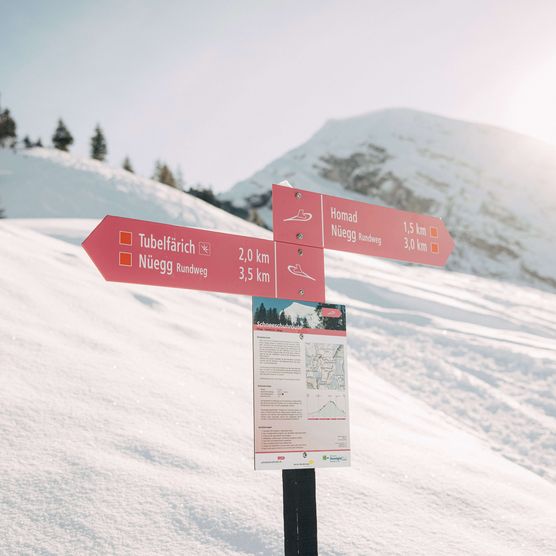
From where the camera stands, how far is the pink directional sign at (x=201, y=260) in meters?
3.07

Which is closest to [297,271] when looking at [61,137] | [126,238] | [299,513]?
[126,238]

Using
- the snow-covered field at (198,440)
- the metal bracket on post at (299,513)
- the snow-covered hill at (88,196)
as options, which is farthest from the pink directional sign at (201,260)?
the snow-covered hill at (88,196)

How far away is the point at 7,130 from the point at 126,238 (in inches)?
1971

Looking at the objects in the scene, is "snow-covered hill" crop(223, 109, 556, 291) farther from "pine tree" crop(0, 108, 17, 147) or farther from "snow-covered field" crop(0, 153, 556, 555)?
"snow-covered field" crop(0, 153, 556, 555)

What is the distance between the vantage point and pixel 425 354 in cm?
1233

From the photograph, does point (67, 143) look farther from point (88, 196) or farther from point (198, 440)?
point (198, 440)

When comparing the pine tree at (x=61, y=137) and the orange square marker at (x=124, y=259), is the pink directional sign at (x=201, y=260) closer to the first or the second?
the orange square marker at (x=124, y=259)

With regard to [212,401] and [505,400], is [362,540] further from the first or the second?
[505,400]

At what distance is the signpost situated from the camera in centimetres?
302

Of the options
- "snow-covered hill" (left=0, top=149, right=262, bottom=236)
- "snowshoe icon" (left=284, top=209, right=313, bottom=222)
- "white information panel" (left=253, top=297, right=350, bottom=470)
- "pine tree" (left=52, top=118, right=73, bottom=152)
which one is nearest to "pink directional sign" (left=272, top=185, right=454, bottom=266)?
"snowshoe icon" (left=284, top=209, right=313, bottom=222)

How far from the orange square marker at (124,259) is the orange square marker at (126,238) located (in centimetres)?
6

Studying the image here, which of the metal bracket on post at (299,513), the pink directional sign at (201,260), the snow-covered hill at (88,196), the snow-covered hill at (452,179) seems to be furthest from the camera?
the snow-covered hill at (452,179)

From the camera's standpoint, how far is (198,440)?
4773mm

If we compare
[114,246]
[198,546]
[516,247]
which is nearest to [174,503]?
[198,546]
